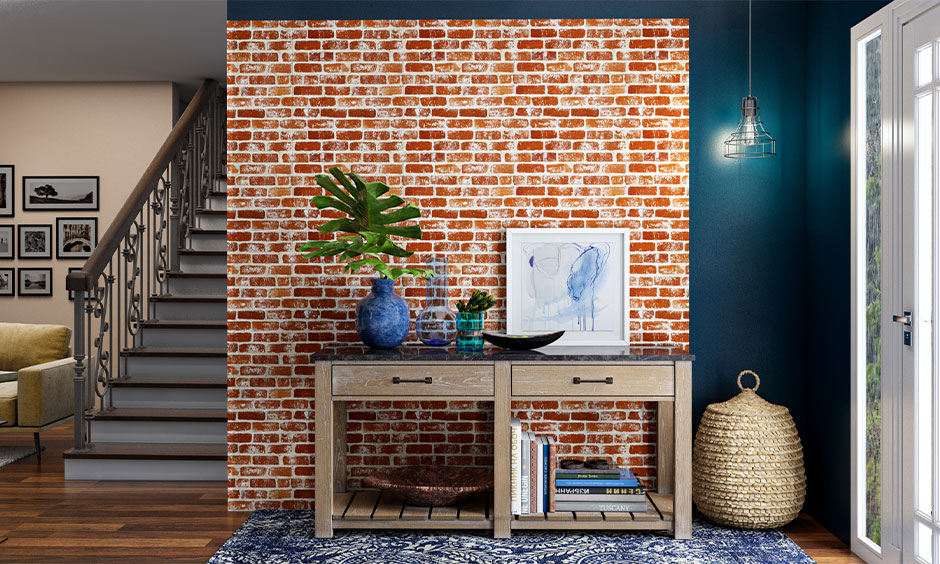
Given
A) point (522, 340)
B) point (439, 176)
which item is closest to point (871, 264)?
point (522, 340)

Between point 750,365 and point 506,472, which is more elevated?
point 750,365

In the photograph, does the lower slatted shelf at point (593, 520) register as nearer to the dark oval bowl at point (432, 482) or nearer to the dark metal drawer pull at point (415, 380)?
the dark oval bowl at point (432, 482)

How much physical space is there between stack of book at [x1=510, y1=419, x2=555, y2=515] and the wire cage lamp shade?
1.78m

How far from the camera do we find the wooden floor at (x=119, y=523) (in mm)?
3297

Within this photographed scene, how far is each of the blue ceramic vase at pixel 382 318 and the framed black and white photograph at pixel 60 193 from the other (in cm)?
454

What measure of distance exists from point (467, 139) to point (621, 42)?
95cm

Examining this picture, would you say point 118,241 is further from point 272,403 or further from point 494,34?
point 494,34

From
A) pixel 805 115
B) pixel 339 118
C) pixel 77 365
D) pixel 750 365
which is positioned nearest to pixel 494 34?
pixel 339 118

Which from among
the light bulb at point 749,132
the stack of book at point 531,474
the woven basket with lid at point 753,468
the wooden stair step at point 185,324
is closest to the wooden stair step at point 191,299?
the wooden stair step at point 185,324

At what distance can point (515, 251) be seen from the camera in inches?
153

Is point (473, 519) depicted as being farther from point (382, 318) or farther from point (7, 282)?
point (7, 282)

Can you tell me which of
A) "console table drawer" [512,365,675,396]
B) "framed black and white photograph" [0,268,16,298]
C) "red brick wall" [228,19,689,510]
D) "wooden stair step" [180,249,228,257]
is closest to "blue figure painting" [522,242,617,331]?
"red brick wall" [228,19,689,510]

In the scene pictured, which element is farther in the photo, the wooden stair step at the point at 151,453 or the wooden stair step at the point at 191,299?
the wooden stair step at the point at 191,299

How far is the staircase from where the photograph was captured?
176 inches
